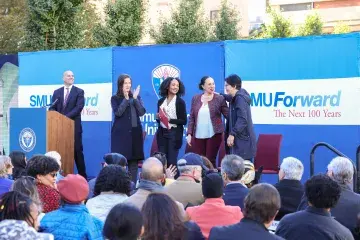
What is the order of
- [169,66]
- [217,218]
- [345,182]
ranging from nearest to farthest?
[217,218] < [345,182] < [169,66]

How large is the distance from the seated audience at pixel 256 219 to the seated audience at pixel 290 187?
1.65m

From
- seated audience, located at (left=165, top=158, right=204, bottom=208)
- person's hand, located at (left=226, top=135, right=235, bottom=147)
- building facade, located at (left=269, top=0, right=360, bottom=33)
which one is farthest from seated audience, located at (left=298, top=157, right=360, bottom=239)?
building facade, located at (left=269, top=0, right=360, bottom=33)

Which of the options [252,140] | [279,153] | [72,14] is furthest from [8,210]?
[72,14]

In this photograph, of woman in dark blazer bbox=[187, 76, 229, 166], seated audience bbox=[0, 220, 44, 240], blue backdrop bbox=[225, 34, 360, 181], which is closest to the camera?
seated audience bbox=[0, 220, 44, 240]

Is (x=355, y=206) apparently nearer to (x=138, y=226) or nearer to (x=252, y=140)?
(x=138, y=226)

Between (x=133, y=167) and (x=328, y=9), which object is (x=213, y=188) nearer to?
(x=133, y=167)

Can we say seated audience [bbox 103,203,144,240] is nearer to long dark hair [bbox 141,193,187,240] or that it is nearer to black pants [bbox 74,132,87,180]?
long dark hair [bbox 141,193,187,240]

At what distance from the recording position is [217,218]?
4512 mm

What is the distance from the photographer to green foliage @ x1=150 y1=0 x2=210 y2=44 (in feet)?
56.9

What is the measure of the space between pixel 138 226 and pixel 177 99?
5.82 m

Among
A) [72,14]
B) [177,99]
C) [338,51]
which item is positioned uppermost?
[72,14]

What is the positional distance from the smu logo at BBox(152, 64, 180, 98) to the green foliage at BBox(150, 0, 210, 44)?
7243 mm

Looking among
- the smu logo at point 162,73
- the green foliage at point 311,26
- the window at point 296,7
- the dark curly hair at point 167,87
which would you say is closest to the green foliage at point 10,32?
the green foliage at point 311,26

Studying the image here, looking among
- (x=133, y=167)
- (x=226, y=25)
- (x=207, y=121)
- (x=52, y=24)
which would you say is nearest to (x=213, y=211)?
(x=207, y=121)
